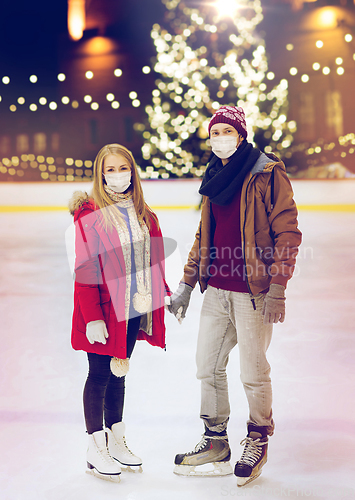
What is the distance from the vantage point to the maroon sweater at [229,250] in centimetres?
158

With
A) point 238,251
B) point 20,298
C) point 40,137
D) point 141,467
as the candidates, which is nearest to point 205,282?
point 238,251

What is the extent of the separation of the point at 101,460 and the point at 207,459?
35 centimetres

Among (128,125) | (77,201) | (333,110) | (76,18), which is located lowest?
(77,201)

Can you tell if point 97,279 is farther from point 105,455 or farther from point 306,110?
point 306,110

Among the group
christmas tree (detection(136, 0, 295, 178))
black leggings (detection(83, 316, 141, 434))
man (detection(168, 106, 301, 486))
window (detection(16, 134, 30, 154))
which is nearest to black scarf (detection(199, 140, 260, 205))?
man (detection(168, 106, 301, 486))

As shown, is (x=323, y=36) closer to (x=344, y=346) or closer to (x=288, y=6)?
(x=288, y=6)

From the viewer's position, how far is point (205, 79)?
38.1 feet

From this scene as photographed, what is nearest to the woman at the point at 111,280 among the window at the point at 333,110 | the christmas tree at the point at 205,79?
the christmas tree at the point at 205,79

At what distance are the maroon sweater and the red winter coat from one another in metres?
0.31

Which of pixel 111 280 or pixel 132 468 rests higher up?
pixel 111 280

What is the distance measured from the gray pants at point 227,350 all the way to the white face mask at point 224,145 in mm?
430

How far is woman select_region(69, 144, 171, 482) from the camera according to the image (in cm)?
151

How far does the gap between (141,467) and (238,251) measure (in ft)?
2.53

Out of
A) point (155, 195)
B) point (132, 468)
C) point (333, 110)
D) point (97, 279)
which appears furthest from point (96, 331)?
point (333, 110)
